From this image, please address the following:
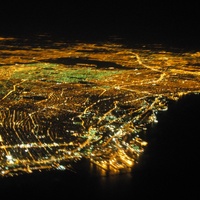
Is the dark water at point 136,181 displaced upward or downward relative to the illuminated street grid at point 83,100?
downward

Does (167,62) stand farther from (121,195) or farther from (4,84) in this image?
(121,195)

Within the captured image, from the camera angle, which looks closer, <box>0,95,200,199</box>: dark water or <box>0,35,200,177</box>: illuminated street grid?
<box>0,95,200,199</box>: dark water

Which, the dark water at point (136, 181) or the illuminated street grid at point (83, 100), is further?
the illuminated street grid at point (83, 100)

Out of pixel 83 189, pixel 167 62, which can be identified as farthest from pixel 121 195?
pixel 167 62

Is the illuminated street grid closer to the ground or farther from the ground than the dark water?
farther from the ground
